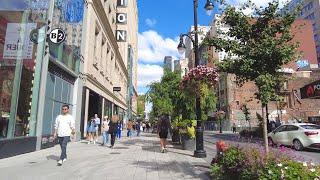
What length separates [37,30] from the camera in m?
14.2

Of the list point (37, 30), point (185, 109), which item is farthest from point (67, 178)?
point (185, 109)

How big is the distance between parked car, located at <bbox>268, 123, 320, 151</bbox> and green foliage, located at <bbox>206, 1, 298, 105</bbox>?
11.2 meters

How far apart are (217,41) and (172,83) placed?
67.6ft

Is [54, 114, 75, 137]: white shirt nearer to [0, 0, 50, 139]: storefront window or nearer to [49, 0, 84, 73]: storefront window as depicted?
[0, 0, 50, 139]: storefront window

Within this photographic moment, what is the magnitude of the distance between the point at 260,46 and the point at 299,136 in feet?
41.5

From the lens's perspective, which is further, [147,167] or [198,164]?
[198,164]

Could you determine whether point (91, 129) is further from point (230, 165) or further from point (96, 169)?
point (230, 165)

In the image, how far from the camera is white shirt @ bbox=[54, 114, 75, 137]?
10.3 metres

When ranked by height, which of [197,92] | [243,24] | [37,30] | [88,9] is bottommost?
[197,92]

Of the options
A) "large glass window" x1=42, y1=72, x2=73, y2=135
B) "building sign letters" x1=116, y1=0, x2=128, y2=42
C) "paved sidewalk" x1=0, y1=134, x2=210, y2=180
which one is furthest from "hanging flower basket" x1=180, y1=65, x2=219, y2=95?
"building sign letters" x1=116, y1=0, x2=128, y2=42

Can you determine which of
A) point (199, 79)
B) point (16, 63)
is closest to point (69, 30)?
point (16, 63)

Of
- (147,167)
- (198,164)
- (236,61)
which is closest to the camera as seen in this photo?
(236,61)

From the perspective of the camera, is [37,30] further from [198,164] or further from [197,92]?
[198,164]

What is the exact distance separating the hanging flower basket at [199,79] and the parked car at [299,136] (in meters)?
8.21
